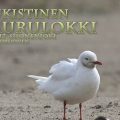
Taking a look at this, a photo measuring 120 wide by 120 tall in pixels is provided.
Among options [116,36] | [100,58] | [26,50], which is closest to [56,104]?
[100,58]

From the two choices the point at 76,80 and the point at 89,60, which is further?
the point at 89,60

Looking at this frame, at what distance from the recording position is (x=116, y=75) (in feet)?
55.9

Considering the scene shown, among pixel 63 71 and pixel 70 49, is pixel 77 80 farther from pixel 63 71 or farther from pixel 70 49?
pixel 70 49

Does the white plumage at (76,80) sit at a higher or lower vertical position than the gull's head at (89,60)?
lower

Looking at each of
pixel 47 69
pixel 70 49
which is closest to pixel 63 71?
pixel 47 69

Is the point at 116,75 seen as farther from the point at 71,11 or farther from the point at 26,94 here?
the point at 71,11

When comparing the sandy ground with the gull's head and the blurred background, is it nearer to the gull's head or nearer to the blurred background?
the blurred background

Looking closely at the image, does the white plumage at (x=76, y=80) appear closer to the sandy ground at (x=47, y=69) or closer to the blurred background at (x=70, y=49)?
the sandy ground at (x=47, y=69)

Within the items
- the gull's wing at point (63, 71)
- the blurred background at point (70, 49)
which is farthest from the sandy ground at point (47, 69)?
the gull's wing at point (63, 71)

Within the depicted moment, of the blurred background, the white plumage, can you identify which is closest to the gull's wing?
the white plumage

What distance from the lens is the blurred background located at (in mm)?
17391

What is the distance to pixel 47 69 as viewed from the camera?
18.8 meters

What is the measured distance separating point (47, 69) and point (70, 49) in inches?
156

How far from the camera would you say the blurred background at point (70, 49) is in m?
17.4
